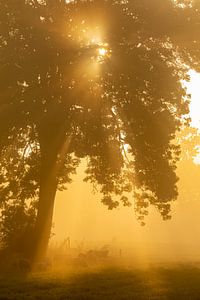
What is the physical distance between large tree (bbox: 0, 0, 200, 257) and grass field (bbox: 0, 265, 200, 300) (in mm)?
8892

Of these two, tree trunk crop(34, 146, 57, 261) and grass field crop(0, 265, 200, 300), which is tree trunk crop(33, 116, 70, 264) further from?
grass field crop(0, 265, 200, 300)

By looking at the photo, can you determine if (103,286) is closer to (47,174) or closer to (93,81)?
(47,174)

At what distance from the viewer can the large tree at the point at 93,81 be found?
1194 inches

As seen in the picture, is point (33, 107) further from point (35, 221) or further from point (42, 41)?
point (35, 221)

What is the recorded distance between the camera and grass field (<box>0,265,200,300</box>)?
650 inches

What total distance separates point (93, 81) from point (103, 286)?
53.6 feet

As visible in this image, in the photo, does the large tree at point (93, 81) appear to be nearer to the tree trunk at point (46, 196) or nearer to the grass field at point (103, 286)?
the tree trunk at point (46, 196)

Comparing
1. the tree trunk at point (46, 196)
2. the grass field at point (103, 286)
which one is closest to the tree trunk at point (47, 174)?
the tree trunk at point (46, 196)

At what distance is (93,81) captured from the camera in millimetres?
31641

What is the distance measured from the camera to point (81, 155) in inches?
1277

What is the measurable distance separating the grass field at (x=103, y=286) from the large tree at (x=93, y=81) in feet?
29.2

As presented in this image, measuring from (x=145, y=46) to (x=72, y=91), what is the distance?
239 inches

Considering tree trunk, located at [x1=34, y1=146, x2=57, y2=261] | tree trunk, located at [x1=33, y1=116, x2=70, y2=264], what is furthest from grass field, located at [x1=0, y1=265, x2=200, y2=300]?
tree trunk, located at [x1=34, y1=146, x2=57, y2=261]

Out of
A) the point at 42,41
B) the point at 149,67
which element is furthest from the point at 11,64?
the point at 149,67
